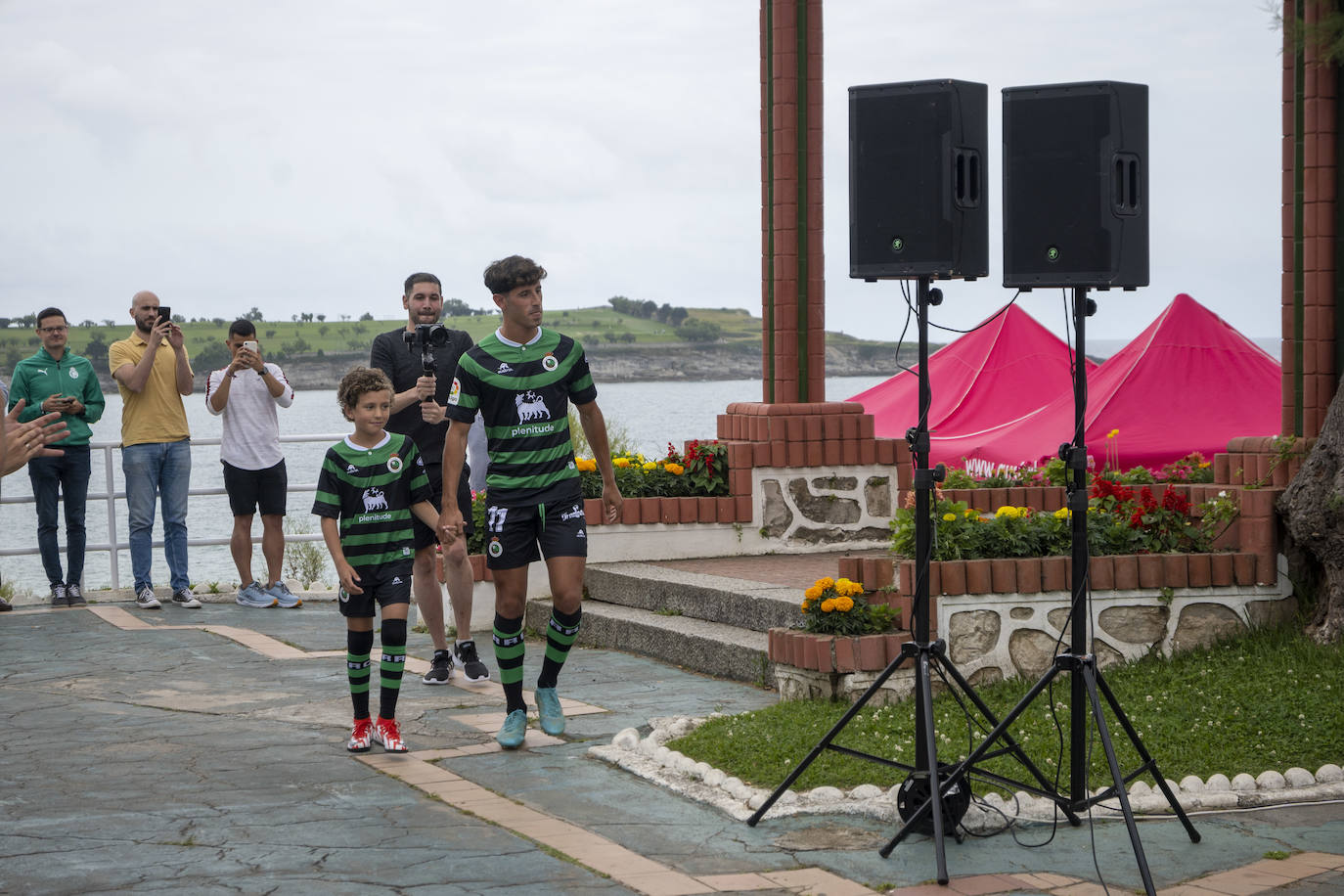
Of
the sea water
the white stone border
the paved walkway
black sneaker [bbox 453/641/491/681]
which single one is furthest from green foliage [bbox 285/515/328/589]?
the white stone border

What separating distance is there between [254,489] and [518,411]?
4908mm

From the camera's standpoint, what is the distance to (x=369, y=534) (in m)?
6.16

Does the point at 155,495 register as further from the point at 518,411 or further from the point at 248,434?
the point at 518,411

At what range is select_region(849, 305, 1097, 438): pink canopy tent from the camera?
52.8 ft

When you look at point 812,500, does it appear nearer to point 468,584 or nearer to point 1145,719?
point 468,584

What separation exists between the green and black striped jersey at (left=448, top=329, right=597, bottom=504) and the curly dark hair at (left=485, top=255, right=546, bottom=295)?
0.23 metres

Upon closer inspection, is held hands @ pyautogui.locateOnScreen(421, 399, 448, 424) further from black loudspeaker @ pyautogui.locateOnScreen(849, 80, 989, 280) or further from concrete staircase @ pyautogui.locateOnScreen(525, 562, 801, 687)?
black loudspeaker @ pyautogui.locateOnScreen(849, 80, 989, 280)

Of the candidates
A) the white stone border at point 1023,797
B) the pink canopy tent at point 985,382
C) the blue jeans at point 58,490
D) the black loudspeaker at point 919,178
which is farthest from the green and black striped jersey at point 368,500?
the pink canopy tent at point 985,382

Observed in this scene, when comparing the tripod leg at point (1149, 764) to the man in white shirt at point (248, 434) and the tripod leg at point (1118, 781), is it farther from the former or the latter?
the man in white shirt at point (248, 434)

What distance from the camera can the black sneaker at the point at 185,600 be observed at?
10.6 meters

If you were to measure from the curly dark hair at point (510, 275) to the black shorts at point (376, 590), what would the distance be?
122cm

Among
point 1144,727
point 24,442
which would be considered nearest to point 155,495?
point 24,442

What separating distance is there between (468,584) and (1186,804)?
3.99 metres

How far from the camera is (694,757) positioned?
18.8 feet
